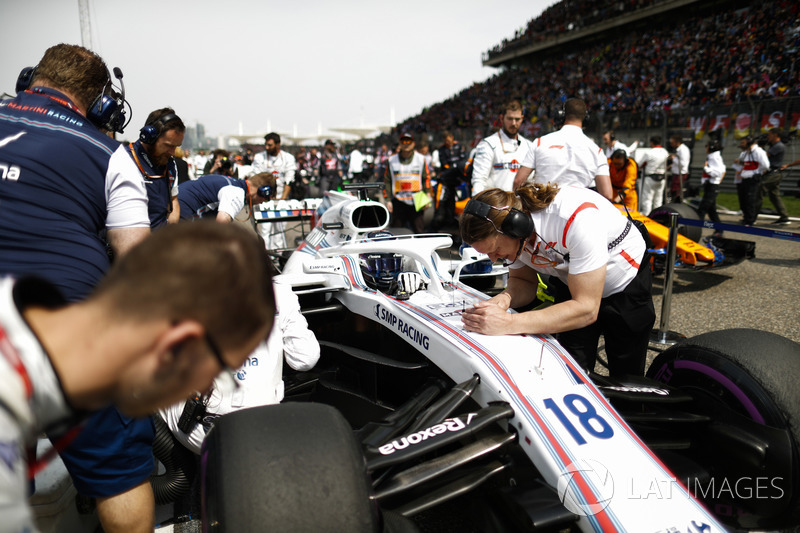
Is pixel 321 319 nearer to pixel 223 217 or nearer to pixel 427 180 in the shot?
pixel 223 217

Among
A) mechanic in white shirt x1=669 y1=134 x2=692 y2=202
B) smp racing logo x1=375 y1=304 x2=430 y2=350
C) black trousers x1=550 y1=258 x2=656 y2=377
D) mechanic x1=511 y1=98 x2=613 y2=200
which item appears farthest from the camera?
mechanic in white shirt x1=669 y1=134 x2=692 y2=202

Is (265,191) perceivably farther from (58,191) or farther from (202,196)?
(58,191)

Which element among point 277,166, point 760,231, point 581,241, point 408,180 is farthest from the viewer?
point 277,166

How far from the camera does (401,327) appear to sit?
248 cm

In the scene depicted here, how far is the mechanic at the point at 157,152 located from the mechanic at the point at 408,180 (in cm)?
381

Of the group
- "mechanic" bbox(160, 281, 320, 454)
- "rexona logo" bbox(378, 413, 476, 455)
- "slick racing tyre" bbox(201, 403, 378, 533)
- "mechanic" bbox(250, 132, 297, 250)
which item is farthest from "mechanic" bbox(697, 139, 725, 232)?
"slick racing tyre" bbox(201, 403, 378, 533)

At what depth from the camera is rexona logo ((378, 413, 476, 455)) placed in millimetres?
1587

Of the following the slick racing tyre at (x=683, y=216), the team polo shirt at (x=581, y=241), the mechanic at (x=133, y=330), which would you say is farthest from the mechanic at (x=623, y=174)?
the mechanic at (x=133, y=330)

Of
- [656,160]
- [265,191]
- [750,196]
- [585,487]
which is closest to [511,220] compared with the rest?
[585,487]

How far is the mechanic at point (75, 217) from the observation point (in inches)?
58.6

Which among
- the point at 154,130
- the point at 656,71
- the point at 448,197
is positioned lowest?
the point at 448,197

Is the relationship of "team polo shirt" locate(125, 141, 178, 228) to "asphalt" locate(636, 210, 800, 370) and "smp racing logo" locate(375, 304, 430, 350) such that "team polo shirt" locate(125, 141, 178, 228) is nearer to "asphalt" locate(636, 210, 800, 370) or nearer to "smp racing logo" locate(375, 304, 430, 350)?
"smp racing logo" locate(375, 304, 430, 350)

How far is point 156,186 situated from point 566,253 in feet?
8.11

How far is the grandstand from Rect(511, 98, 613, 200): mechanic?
28.4ft
